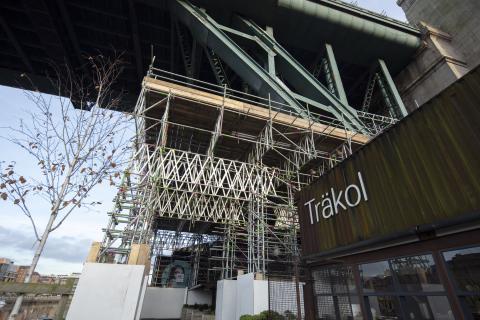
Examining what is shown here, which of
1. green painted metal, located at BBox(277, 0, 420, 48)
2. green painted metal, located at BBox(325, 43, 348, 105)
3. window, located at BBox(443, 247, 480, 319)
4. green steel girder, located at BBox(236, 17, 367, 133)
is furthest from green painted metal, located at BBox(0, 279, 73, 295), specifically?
green painted metal, located at BBox(277, 0, 420, 48)

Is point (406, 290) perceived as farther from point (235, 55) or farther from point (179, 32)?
point (179, 32)

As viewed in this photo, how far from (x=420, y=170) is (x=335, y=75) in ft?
50.0

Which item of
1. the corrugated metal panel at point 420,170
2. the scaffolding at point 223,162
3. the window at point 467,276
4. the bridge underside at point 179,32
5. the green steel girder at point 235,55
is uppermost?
the bridge underside at point 179,32

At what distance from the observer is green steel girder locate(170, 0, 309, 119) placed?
16.1 m

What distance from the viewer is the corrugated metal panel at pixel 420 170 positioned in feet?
16.3

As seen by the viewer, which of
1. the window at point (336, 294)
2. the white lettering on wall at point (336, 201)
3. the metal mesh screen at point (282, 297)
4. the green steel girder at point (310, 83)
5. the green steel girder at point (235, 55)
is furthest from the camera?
the green steel girder at point (310, 83)

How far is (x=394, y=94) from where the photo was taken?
1977 cm

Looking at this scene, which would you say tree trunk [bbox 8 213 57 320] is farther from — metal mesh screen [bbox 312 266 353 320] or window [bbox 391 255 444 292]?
window [bbox 391 255 444 292]

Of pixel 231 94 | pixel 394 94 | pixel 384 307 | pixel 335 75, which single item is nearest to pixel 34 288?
pixel 384 307

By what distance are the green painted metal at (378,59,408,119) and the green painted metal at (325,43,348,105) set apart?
4.08m

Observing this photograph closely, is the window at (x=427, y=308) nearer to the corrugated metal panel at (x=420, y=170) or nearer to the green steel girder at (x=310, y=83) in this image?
the corrugated metal panel at (x=420, y=170)

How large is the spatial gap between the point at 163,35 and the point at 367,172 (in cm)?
2125

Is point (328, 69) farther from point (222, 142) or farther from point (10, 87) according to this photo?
point (10, 87)

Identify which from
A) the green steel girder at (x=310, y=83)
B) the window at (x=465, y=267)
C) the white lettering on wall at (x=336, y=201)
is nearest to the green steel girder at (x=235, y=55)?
the green steel girder at (x=310, y=83)
